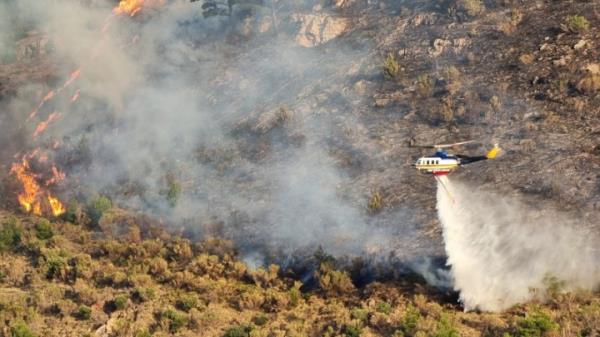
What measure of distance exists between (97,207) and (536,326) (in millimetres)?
18848

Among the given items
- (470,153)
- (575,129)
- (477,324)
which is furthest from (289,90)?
(477,324)

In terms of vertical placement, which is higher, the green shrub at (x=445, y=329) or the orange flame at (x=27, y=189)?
the orange flame at (x=27, y=189)

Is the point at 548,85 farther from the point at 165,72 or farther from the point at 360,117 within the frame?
the point at 165,72

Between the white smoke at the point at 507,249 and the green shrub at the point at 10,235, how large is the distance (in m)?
15.9

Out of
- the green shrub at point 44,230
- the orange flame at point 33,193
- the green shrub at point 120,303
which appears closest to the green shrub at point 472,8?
the orange flame at point 33,193

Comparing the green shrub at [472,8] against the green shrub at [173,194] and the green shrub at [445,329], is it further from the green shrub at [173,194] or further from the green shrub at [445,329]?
the green shrub at [445,329]

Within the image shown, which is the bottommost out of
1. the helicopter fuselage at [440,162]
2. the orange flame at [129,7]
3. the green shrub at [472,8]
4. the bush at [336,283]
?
the bush at [336,283]

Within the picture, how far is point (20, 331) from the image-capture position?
64.2 feet

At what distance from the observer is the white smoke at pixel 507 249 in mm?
20719

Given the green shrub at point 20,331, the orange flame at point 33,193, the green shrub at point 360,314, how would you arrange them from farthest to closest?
the orange flame at point 33,193, the green shrub at point 360,314, the green shrub at point 20,331

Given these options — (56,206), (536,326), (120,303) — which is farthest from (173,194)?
(536,326)

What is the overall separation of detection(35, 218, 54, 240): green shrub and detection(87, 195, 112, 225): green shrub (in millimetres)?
2012

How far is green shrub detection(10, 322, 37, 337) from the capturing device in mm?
19531

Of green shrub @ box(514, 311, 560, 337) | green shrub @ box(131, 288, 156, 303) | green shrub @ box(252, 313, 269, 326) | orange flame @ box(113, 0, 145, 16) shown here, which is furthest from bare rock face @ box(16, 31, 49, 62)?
green shrub @ box(514, 311, 560, 337)
